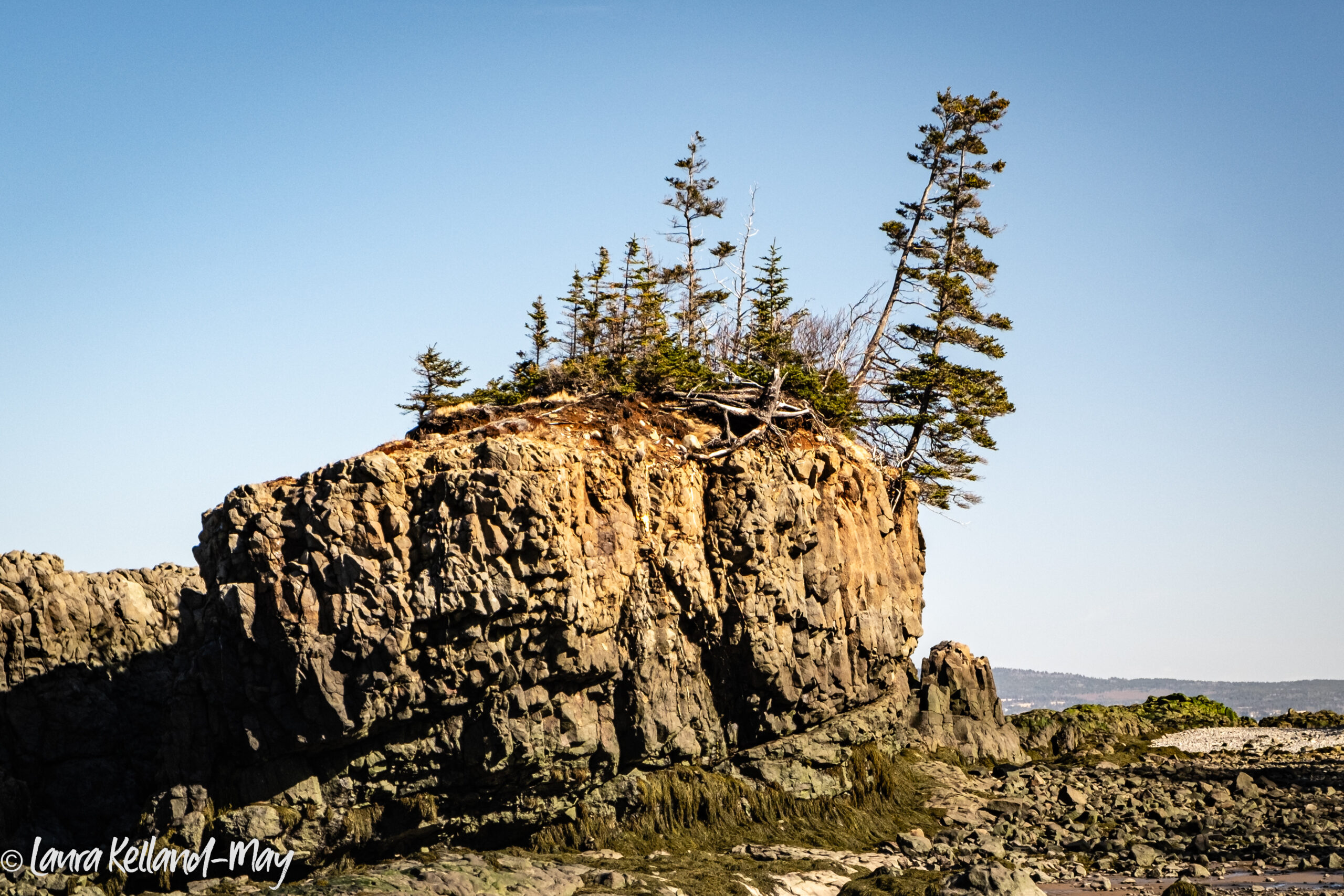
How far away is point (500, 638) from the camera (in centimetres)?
2748

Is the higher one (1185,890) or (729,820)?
(729,820)

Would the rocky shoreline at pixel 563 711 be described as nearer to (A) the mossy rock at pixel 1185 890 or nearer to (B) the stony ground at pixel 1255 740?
(A) the mossy rock at pixel 1185 890

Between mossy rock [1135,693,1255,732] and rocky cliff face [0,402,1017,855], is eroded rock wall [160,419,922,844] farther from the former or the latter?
mossy rock [1135,693,1255,732]

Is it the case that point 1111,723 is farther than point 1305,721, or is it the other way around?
point 1305,721

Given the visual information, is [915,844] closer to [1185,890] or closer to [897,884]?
[897,884]

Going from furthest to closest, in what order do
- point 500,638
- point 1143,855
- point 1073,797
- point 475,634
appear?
1. point 1073,797
2. point 1143,855
3. point 500,638
4. point 475,634

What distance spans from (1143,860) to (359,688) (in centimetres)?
Answer: 1788

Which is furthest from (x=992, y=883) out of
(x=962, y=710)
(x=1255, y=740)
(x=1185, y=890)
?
(x=1255, y=740)

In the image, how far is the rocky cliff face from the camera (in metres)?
26.7

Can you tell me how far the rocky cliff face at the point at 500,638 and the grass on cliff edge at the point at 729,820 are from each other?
1.42 ft

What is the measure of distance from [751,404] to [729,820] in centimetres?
1088

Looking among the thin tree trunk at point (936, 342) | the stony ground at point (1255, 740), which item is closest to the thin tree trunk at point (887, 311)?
the thin tree trunk at point (936, 342)

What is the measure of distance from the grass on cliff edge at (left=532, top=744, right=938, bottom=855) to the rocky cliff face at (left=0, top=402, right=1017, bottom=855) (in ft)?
1.42

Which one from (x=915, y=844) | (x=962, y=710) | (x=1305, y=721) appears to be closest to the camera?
(x=915, y=844)
